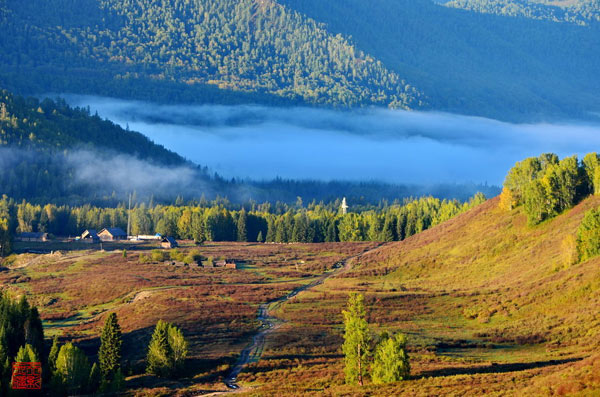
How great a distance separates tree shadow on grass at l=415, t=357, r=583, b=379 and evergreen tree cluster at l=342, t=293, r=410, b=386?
242cm

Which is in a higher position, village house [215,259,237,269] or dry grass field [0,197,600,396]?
village house [215,259,237,269]

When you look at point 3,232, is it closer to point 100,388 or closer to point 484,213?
point 484,213

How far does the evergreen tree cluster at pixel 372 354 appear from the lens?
201 ft

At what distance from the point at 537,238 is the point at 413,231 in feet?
261

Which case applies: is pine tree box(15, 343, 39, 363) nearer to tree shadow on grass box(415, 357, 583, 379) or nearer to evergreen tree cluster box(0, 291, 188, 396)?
evergreen tree cluster box(0, 291, 188, 396)

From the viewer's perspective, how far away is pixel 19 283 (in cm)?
11994

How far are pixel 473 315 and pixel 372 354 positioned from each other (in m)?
28.7

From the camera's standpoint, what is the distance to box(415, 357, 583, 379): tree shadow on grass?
63750 millimetres

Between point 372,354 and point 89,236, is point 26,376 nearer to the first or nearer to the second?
point 372,354

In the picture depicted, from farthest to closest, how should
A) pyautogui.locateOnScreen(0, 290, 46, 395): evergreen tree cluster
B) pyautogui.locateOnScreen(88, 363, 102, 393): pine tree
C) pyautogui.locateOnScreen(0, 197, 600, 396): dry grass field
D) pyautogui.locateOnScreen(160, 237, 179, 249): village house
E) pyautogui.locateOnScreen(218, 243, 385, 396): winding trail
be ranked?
1. pyautogui.locateOnScreen(160, 237, 179, 249): village house
2. pyautogui.locateOnScreen(0, 290, 46, 395): evergreen tree cluster
3. pyautogui.locateOnScreen(218, 243, 385, 396): winding trail
4. pyautogui.locateOnScreen(88, 363, 102, 393): pine tree
5. pyautogui.locateOnScreen(0, 197, 600, 396): dry grass field

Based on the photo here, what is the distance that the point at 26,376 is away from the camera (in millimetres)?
64125

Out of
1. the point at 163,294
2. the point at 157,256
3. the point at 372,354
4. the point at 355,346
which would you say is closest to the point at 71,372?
the point at 355,346

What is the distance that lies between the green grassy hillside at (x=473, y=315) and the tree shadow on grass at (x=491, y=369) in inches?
3.3

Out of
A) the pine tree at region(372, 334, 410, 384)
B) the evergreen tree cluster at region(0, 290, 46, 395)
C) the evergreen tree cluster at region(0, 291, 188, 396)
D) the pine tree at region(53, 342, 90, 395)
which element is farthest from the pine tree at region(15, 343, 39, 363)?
the pine tree at region(372, 334, 410, 384)
